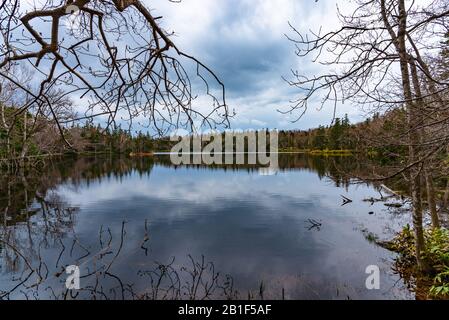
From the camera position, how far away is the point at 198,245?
10.8 metres

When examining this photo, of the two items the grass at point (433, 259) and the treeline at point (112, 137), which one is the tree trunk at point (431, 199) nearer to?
the grass at point (433, 259)

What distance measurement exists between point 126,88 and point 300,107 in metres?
1.46

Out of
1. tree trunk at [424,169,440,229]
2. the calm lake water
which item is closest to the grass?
tree trunk at [424,169,440,229]

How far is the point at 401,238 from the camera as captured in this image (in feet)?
30.8

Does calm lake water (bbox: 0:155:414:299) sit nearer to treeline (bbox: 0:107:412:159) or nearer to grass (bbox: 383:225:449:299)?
grass (bbox: 383:225:449:299)

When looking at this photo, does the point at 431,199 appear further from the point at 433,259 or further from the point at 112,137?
the point at 112,137

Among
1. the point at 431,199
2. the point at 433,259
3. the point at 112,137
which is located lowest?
the point at 433,259

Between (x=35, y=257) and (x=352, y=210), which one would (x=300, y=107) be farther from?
(x=352, y=210)

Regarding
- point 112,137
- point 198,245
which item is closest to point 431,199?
point 198,245

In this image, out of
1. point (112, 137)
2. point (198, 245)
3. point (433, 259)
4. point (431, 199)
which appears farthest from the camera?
point (198, 245)

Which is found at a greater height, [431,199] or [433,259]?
[431,199]

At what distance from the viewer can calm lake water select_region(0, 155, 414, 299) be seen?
276 inches
